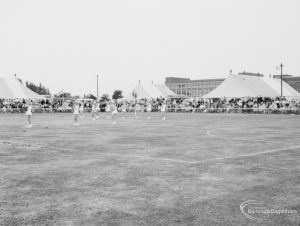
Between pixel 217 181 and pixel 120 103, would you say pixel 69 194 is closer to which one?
pixel 217 181

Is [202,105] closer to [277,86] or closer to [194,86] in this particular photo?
[277,86]

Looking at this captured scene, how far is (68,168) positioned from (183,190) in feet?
11.8

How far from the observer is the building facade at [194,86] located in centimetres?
14162

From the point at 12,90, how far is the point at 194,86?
339ft

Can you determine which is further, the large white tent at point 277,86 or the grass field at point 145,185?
the large white tent at point 277,86

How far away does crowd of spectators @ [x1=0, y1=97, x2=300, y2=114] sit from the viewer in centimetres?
5136

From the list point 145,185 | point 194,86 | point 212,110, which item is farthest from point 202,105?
point 194,86

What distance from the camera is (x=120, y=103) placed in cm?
6588

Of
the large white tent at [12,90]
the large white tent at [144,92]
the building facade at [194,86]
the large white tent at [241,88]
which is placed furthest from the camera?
the building facade at [194,86]

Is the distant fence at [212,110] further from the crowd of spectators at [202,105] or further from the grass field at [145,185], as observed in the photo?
the grass field at [145,185]

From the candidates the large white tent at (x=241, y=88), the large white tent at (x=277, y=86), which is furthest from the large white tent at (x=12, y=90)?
the large white tent at (x=277, y=86)

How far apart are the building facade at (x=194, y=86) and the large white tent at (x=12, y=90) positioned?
9273cm

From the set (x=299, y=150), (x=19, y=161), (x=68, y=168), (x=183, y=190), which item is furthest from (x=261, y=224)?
(x=299, y=150)

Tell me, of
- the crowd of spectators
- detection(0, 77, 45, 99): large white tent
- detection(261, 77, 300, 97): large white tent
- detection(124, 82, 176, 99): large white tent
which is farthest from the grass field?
detection(124, 82, 176, 99): large white tent
